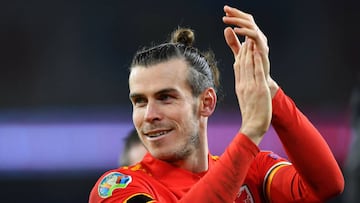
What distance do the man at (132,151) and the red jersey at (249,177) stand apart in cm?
103

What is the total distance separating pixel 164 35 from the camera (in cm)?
391

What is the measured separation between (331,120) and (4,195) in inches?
76.1

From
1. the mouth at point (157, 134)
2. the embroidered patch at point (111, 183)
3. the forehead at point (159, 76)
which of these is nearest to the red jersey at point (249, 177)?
the embroidered patch at point (111, 183)

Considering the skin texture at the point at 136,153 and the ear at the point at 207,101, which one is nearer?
the ear at the point at 207,101

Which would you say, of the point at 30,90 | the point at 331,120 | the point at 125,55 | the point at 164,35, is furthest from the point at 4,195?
the point at 331,120

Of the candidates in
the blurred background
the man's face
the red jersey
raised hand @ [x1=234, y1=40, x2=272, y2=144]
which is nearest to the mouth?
the man's face

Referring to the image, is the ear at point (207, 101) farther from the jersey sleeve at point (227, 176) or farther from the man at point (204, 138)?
the jersey sleeve at point (227, 176)

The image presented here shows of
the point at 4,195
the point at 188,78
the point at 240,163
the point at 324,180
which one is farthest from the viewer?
the point at 4,195

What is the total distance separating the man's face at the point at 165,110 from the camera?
1.91 metres

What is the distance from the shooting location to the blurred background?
381 centimetres

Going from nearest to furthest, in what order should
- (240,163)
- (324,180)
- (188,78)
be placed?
(240,163) → (324,180) → (188,78)

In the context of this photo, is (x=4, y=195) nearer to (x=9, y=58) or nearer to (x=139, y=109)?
(x=9, y=58)

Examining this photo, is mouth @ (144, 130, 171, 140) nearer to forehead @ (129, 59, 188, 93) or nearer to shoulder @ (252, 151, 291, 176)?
forehead @ (129, 59, 188, 93)

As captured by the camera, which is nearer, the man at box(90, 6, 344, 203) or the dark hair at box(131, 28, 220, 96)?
the man at box(90, 6, 344, 203)
